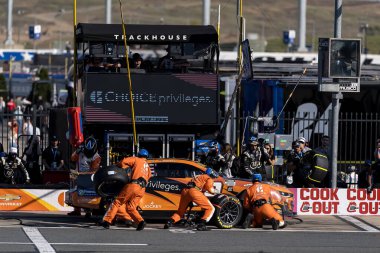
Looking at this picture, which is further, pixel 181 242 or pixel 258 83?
pixel 258 83

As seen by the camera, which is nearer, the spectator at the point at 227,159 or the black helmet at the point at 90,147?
the black helmet at the point at 90,147

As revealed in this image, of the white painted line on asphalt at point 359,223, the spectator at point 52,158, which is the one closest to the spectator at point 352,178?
the white painted line on asphalt at point 359,223

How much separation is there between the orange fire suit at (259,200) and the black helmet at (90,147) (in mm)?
3936

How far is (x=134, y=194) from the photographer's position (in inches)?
752

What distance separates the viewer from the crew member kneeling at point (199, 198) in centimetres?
1930

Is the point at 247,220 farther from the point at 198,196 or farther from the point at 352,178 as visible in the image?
the point at 352,178

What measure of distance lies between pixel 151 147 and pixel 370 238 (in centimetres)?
701

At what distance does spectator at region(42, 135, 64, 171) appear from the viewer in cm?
2453

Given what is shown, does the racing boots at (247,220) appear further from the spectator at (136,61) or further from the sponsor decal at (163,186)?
the spectator at (136,61)

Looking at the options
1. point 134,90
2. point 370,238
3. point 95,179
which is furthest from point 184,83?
point 370,238

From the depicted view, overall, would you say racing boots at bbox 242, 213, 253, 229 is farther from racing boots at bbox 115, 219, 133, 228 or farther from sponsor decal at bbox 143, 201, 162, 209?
racing boots at bbox 115, 219, 133, 228

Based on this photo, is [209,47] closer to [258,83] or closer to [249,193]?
[258,83]

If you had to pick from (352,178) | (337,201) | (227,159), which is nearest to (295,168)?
(337,201)

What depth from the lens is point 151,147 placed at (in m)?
24.2
